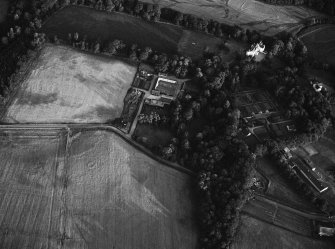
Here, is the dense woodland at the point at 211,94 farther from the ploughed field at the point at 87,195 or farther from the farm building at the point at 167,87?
the ploughed field at the point at 87,195

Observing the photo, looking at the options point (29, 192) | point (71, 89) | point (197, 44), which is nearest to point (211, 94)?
point (197, 44)

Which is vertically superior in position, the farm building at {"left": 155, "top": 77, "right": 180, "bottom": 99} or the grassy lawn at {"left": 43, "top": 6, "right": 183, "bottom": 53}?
the grassy lawn at {"left": 43, "top": 6, "right": 183, "bottom": 53}

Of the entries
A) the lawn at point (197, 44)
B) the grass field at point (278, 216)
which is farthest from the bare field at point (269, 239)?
the lawn at point (197, 44)

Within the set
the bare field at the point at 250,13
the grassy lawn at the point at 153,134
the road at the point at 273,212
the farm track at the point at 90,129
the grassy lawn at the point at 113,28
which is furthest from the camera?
the bare field at the point at 250,13

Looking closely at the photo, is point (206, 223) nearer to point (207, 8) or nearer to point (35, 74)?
point (35, 74)

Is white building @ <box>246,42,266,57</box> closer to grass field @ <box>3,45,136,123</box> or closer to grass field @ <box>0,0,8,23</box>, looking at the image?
grass field @ <box>3,45,136,123</box>

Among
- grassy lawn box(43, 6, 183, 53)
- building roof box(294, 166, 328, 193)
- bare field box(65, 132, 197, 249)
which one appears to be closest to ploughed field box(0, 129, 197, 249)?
bare field box(65, 132, 197, 249)

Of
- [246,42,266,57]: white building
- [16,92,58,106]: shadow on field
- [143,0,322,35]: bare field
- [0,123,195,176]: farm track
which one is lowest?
[0,123,195,176]: farm track
